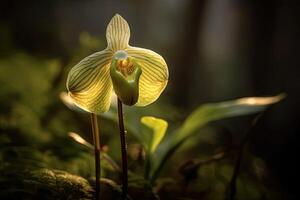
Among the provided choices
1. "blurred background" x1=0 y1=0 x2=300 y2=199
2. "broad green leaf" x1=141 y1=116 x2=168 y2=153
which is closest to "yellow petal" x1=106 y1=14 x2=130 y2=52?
"broad green leaf" x1=141 y1=116 x2=168 y2=153

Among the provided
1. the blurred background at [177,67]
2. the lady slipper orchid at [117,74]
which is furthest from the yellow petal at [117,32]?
the blurred background at [177,67]

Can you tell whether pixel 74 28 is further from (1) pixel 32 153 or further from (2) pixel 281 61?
(1) pixel 32 153

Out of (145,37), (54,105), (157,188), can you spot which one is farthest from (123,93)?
(145,37)

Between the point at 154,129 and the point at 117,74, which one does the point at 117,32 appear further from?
the point at 154,129

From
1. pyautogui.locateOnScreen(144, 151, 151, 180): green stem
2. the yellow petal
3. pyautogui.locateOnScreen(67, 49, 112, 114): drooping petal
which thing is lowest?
pyautogui.locateOnScreen(144, 151, 151, 180): green stem

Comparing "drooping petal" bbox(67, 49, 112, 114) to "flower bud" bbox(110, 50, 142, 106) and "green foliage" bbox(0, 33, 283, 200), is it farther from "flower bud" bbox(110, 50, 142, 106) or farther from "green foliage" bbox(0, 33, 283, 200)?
"green foliage" bbox(0, 33, 283, 200)
